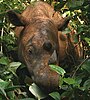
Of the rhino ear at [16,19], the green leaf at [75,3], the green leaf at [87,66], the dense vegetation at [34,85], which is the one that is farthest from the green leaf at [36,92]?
the rhino ear at [16,19]

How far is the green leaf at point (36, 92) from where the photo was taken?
3.19 m

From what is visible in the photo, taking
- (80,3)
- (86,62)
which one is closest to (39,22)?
(80,3)

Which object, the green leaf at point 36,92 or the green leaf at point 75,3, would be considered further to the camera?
the green leaf at point 75,3

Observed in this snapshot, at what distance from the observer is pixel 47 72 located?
3.46 m

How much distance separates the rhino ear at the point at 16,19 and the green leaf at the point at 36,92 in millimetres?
1112

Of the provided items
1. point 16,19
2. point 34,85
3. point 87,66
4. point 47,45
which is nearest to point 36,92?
point 34,85

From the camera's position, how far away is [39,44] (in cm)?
376

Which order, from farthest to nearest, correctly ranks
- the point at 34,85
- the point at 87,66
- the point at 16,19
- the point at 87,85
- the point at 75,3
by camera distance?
the point at 16,19, the point at 75,3, the point at 34,85, the point at 87,66, the point at 87,85

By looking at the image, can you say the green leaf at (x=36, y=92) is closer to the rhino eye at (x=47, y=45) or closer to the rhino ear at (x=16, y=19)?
the rhino eye at (x=47, y=45)

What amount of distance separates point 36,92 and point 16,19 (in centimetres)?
125

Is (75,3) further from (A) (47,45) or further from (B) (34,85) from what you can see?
A: (B) (34,85)

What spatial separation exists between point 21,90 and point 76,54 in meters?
1.53

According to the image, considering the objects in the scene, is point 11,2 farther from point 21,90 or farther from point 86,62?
point 86,62

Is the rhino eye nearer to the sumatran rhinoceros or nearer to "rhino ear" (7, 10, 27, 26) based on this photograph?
the sumatran rhinoceros
